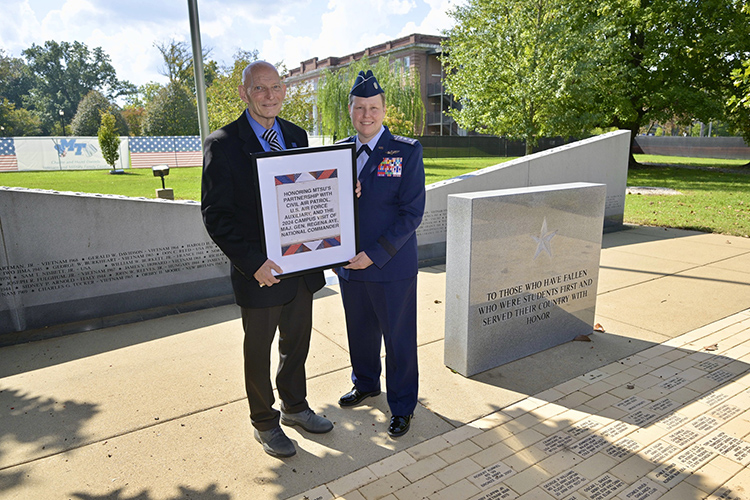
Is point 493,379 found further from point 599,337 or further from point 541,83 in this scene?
point 541,83

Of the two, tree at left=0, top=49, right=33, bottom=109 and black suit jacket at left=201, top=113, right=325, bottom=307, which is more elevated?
tree at left=0, top=49, right=33, bottom=109

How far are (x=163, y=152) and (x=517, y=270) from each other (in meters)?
32.1

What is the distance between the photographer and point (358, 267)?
3062 mm

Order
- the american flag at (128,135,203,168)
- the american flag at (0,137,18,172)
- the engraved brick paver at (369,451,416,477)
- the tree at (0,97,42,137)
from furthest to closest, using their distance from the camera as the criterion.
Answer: the tree at (0,97,42,137) < the american flag at (128,135,203,168) < the american flag at (0,137,18,172) < the engraved brick paver at (369,451,416,477)

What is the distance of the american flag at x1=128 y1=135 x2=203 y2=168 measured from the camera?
31.5 metres

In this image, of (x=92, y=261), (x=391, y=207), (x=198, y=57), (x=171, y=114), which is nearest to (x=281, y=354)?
(x=391, y=207)

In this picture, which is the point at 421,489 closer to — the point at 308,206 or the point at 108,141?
the point at 308,206

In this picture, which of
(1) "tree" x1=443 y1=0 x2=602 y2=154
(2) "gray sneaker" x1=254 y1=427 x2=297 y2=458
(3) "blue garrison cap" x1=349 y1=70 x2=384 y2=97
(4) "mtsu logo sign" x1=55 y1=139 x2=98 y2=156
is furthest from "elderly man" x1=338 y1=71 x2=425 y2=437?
(4) "mtsu logo sign" x1=55 y1=139 x2=98 y2=156

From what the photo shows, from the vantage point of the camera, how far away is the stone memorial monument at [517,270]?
3.93 m

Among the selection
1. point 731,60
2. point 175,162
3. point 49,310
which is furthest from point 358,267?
point 175,162

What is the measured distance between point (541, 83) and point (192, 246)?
601 inches

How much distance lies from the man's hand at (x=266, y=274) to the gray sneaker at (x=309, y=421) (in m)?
1.07

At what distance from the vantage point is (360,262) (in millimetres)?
3053

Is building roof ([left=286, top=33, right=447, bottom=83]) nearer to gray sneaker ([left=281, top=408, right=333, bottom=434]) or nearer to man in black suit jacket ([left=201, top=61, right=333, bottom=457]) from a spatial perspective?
man in black suit jacket ([left=201, top=61, right=333, bottom=457])
